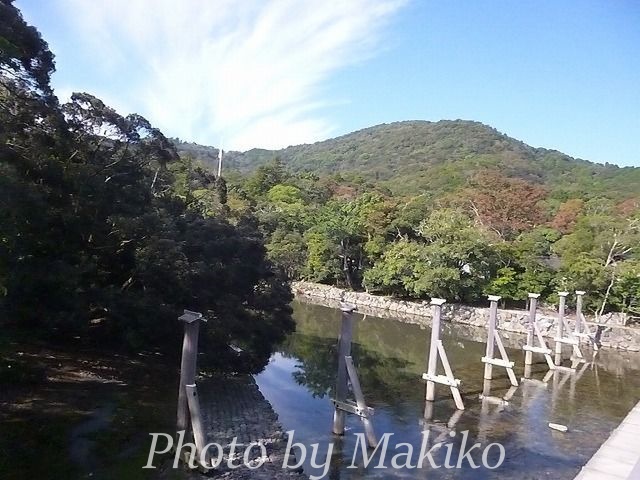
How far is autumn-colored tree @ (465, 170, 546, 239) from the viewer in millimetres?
34969

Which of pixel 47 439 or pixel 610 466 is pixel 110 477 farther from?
pixel 610 466

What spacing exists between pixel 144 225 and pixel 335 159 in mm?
84459

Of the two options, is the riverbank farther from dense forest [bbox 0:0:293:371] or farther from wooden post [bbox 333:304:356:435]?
wooden post [bbox 333:304:356:435]

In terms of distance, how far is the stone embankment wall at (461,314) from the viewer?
21984 mm

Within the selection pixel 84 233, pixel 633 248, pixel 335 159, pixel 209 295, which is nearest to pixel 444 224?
pixel 633 248

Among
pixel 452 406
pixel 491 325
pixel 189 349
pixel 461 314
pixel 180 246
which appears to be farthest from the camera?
pixel 461 314

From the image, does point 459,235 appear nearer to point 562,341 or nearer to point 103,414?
point 562,341

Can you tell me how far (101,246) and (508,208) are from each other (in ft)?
94.4

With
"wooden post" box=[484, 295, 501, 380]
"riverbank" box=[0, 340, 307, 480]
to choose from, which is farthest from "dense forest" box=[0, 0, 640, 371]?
"wooden post" box=[484, 295, 501, 380]

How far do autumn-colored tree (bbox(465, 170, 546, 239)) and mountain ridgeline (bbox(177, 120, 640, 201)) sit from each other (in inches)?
456

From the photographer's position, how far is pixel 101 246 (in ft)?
40.3

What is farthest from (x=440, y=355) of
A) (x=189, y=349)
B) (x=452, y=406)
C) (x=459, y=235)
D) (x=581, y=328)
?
(x=459, y=235)

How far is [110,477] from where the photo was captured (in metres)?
7.00

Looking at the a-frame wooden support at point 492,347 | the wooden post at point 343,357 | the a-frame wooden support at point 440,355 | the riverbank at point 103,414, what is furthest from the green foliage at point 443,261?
the wooden post at point 343,357
